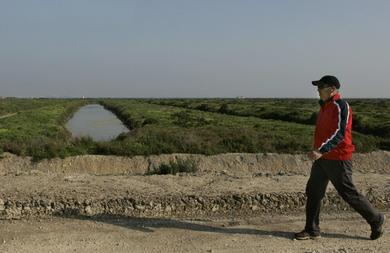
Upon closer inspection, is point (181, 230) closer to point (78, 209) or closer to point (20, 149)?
point (78, 209)

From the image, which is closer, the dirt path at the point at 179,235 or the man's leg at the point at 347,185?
the dirt path at the point at 179,235

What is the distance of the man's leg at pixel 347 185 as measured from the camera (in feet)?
19.4

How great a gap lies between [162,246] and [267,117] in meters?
49.5

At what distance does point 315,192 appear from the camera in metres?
6.15

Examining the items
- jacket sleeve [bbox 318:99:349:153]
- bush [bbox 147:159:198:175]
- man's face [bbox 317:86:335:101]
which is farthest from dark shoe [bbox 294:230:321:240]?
bush [bbox 147:159:198:175]

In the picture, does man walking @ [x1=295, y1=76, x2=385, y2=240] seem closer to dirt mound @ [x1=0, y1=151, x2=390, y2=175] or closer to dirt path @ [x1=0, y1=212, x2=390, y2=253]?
dirt path @ [x1=0, y1=212, x2=390, y2=253]

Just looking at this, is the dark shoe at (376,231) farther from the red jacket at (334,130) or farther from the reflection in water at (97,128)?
the reflection in water at (97,128)

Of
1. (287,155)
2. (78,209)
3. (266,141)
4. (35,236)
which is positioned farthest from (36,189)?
(266,141)

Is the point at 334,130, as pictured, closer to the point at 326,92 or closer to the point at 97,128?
the point at 326,92

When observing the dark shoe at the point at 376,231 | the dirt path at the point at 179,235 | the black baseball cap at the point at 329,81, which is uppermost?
the black baseball cap at the point at 329,81

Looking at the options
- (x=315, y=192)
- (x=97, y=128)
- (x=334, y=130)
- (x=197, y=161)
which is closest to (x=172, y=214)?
(x=315, y=192)

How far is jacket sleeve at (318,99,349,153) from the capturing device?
5734mm

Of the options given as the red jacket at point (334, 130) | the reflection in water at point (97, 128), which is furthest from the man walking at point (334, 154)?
the reflection in water at point (97, 128)

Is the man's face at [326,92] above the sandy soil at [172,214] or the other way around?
above
